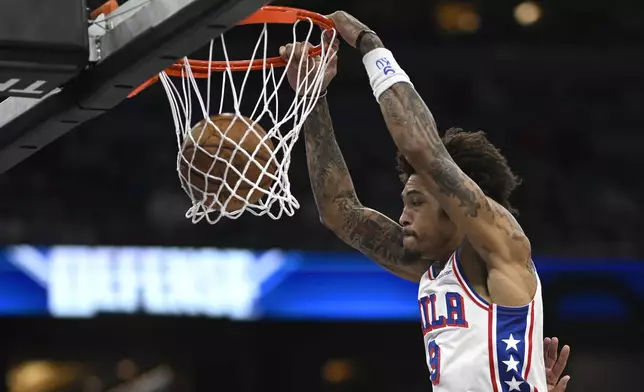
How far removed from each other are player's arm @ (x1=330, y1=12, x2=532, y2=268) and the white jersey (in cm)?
15

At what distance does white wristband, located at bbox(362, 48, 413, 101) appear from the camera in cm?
343

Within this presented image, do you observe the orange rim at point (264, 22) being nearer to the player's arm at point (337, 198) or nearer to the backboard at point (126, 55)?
the player's arm at point (337, 198)

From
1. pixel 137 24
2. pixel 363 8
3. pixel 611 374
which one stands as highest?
pixel 363 8

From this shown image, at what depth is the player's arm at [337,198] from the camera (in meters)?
3.93

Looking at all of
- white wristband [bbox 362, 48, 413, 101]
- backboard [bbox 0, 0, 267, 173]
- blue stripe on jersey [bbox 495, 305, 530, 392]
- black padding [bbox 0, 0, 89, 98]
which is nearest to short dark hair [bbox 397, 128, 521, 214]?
white wristband [bbox 362, 48, 413, 101]

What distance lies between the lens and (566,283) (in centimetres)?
938

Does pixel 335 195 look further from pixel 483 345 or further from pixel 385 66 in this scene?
pixel 483 345

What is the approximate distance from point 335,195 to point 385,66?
0.69m

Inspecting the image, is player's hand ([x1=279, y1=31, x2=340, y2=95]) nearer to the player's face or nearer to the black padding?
→ the player's face

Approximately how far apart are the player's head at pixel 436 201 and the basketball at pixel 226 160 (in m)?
0.48

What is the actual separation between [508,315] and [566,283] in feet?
20.8

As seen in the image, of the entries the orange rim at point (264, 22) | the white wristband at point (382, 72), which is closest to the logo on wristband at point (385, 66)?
the white wristband at point (382, 72)

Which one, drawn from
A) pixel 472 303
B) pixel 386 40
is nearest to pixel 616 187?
pixel 386 40

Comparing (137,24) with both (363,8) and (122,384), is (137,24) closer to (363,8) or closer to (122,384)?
(122,384)
